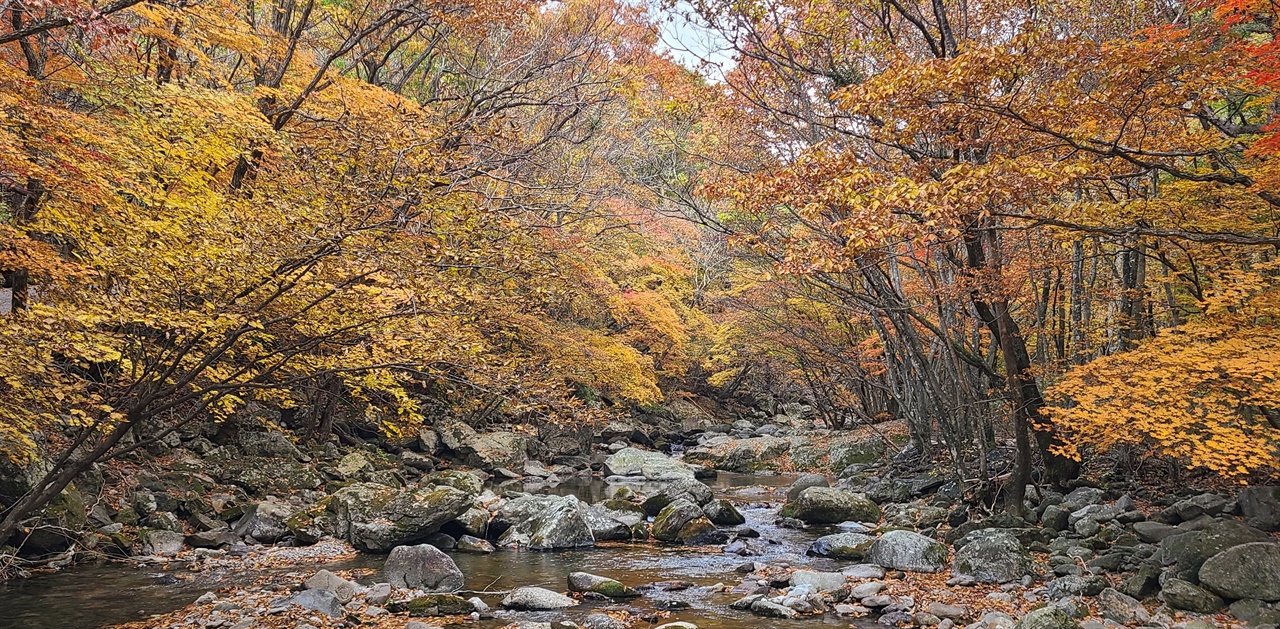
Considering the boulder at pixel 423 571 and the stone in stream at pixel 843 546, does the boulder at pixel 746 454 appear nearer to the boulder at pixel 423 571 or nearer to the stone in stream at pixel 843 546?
the stone in stream at pixel 843 546

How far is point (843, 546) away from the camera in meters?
11.2

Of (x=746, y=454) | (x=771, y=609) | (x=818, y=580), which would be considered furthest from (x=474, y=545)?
(x=746, y=454)

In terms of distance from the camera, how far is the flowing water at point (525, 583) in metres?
7.84

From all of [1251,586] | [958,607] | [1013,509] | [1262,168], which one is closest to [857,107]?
[1262,168]

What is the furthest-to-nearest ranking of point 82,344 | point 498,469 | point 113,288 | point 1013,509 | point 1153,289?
point 498,469 < point 1153,289 < point 1013,509 < point 113,288 < point 82,344

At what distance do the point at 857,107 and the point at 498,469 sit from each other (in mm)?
14259

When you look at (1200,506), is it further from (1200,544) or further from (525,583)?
(525,583)

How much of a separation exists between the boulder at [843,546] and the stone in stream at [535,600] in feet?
14.6

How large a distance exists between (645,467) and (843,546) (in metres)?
10.3

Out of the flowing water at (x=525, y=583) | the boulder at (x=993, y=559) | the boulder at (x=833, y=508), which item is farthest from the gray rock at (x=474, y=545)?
the boulder at (x=993, y=559)

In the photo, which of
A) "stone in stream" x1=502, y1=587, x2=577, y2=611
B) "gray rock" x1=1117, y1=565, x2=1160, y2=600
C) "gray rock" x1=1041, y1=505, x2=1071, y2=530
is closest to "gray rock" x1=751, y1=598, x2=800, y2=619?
"stone in stream" x1=502, y1=587, x2=577, y2=611

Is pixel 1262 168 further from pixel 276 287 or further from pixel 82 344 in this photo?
pixel 82 344

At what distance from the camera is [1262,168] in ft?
24.2

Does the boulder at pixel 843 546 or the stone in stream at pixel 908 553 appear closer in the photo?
the stone in stream at pixel 908 553
